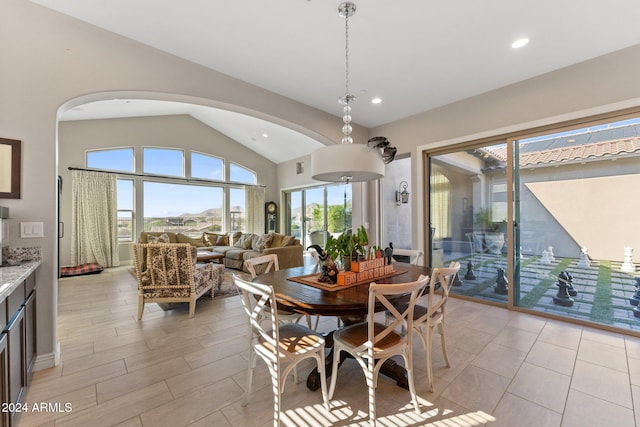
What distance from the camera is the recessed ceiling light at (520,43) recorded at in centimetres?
254

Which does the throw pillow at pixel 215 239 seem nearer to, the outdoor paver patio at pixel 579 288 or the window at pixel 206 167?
the window at pixel 206 167

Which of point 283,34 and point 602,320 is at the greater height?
point 283,34

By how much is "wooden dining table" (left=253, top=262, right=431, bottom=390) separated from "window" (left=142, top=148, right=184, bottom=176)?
22.8 feet

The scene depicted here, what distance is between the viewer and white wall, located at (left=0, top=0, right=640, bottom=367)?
2.07 metres

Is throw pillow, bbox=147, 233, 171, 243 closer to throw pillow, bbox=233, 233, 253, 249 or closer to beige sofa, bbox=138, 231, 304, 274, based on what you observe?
beige sofa, bbox=138, 231, 304, 274

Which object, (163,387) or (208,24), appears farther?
(208,24)

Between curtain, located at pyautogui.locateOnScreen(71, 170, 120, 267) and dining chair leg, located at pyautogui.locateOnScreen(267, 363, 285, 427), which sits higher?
curtain, located at pyautogui.locateOnScreen(71, 170, 120, 267)

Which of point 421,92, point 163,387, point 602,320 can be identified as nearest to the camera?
point 163,387

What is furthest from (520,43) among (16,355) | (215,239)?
(215,239)

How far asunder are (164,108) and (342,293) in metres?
7.27

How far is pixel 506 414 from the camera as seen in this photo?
1.65 meters

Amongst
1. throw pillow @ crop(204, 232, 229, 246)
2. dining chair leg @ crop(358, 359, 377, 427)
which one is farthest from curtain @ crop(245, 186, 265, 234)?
dining chair leg @ crop(358, 359, 377, 427)

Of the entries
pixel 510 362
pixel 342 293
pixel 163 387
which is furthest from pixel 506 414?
pixel 163 387

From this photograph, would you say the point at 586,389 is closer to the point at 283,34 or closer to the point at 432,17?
the point at 432,17
